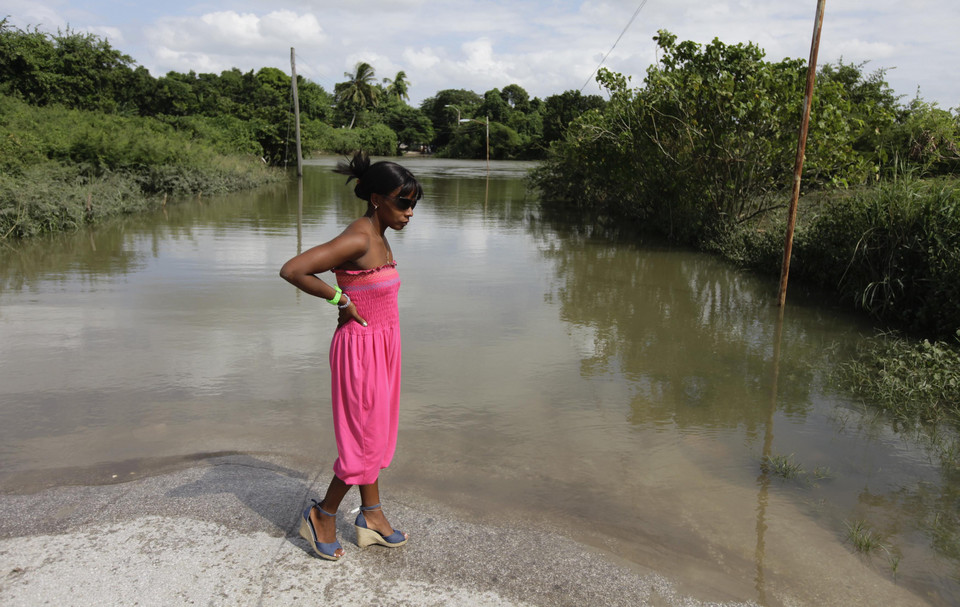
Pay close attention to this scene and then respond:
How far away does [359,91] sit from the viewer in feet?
238

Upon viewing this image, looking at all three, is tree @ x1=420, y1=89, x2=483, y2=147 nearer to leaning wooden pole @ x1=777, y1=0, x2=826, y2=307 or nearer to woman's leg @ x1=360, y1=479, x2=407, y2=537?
leaning wooden pole @ x1=777, y1=0, x2=826, y2=307

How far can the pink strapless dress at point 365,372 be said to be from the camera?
2900mm

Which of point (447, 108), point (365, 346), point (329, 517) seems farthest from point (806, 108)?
point (447, 108)

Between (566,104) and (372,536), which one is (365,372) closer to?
(372,536)

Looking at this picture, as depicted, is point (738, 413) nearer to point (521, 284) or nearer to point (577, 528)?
point (577, 528)

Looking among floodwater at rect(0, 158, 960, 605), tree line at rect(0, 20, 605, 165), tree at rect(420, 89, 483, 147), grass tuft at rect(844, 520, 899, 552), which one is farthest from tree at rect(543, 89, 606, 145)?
grass tuft at rect(844, 520, 899, 552)

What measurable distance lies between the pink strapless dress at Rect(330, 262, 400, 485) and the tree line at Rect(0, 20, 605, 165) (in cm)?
2174

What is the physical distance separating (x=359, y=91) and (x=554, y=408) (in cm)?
7219

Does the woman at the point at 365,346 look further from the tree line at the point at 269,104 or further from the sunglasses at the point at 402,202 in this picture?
the tree line at the point at 269,104

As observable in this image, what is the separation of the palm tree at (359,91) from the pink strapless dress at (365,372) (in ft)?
236

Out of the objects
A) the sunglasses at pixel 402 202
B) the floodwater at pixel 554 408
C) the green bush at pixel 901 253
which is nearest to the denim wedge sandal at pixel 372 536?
the floodwater at pixel 554 408

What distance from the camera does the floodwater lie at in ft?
11.8

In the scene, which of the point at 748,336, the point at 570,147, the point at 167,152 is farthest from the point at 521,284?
the point at 167,152

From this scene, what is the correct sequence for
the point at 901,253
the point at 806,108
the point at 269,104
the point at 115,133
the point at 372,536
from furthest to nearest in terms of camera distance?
the point at 269,104 → the point at 115,133 → the point at 901,253 → the point at 806,108 → the point at 372,536
